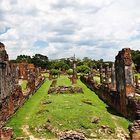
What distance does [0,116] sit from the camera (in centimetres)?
1742

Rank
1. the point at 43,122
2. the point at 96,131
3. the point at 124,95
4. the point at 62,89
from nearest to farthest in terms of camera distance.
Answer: the point at 96,131 → the point at 43,122 → the point at 124,95 → the point at 62,89

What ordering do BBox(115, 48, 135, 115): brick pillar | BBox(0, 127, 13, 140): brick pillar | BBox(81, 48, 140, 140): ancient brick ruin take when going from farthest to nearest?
1. BBox(115, 48, 135, 115): brick pillar
2. BBox(81, 48, 140, 140): ancient brick ruin
3. BBox(0, 127, 13, 140): brick pillar

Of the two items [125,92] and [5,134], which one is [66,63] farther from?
[5,134]

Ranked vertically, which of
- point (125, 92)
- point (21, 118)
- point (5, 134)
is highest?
point (125, 92)

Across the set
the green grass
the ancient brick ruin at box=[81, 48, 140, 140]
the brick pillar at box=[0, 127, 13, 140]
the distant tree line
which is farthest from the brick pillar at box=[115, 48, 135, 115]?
the distant tree line

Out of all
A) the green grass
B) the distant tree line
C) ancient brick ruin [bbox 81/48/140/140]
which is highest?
the distant tree line

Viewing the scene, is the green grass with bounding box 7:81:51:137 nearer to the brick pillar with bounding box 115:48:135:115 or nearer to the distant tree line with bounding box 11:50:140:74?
the brick pillar with bounding box 115:48:135:115

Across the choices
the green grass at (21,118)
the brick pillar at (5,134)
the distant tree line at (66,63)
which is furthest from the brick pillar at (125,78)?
the distant tree line at (66,63)

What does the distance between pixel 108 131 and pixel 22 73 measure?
45.7 meters

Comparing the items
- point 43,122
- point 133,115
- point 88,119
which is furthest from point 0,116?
point 133,115

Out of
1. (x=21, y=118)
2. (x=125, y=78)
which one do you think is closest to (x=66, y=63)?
(x=125, y=78)

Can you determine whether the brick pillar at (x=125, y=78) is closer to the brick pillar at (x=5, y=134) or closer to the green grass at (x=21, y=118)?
the green grass at (x=21, y=118)

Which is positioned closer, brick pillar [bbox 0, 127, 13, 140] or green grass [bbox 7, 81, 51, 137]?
brick pillar [bbox 0, 127, 13, 140]

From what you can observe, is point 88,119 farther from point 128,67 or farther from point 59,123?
point 128,67
